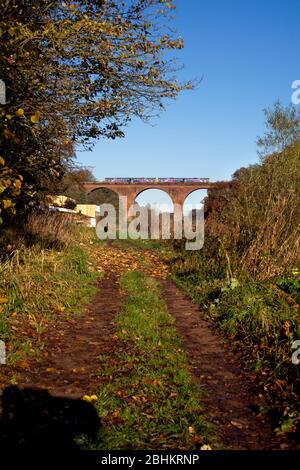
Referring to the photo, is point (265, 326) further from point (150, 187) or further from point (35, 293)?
point (150, 187)

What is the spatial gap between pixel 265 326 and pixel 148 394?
2.48 meters

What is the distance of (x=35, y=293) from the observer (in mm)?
7812

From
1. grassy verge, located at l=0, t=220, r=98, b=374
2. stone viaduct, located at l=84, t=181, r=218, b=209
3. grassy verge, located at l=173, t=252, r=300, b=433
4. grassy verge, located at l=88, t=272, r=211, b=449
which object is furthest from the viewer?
stone viaduct, located at l=84, t=181, r=218, b=209

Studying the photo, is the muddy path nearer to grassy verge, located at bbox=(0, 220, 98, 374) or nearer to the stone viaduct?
grassy verge, located at bbox=(0, 220, 98, 374)

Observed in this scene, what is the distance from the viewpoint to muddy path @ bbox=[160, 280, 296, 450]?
146 inches

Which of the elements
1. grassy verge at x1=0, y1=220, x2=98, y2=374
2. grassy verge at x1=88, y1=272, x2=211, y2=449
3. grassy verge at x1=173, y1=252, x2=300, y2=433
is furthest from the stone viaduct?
grassy verge at x1=88, y1=272, x2=211, y2=449

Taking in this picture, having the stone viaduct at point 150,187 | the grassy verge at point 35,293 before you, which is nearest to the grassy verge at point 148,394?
the grassy verge at point 35,293

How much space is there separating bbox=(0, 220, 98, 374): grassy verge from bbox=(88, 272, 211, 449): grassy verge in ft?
3.90

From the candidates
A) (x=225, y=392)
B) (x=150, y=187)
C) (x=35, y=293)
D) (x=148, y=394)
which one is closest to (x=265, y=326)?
(x=225, y=392)

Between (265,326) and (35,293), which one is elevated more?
(35,293)
